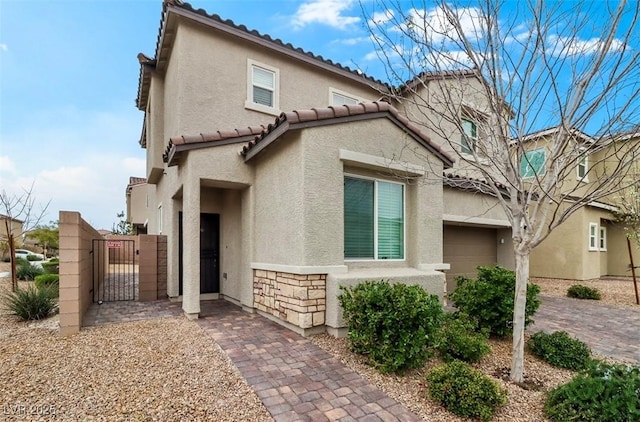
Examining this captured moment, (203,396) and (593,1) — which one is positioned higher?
(593,1)

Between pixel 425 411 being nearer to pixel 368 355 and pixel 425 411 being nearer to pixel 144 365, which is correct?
pixel 368 355

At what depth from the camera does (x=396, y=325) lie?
5.24m

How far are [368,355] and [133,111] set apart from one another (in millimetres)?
16979

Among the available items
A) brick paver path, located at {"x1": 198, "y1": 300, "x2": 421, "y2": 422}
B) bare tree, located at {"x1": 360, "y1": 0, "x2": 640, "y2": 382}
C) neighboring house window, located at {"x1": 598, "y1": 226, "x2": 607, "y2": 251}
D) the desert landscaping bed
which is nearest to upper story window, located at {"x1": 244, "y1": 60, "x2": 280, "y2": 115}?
bare tree, located at {"x1": 360, "y1": 0, "x2": 640, "y2": 382}

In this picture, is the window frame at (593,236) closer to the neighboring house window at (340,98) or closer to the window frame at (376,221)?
the neighboring house window at (340,98)

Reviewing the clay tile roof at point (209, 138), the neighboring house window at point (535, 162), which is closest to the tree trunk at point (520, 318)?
the neighboring house window at point (535, 162)

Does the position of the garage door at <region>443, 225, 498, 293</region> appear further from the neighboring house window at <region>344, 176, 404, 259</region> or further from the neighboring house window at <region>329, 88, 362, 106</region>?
the neighboring house window at <region>329, 88, 362, 106</region>

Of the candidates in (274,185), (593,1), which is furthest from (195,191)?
(593,1)

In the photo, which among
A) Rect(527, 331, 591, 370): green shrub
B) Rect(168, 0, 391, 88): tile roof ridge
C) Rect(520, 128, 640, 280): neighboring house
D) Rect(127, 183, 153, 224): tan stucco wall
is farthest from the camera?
Rect(127, 183, 153, 224): tan stucco wall

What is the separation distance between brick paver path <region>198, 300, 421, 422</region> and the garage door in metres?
7.81

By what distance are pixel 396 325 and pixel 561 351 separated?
12.5 feet

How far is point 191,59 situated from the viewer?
9.84 m

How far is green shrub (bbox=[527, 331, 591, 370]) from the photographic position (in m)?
6.29

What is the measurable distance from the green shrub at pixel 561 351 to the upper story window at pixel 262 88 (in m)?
9.76
